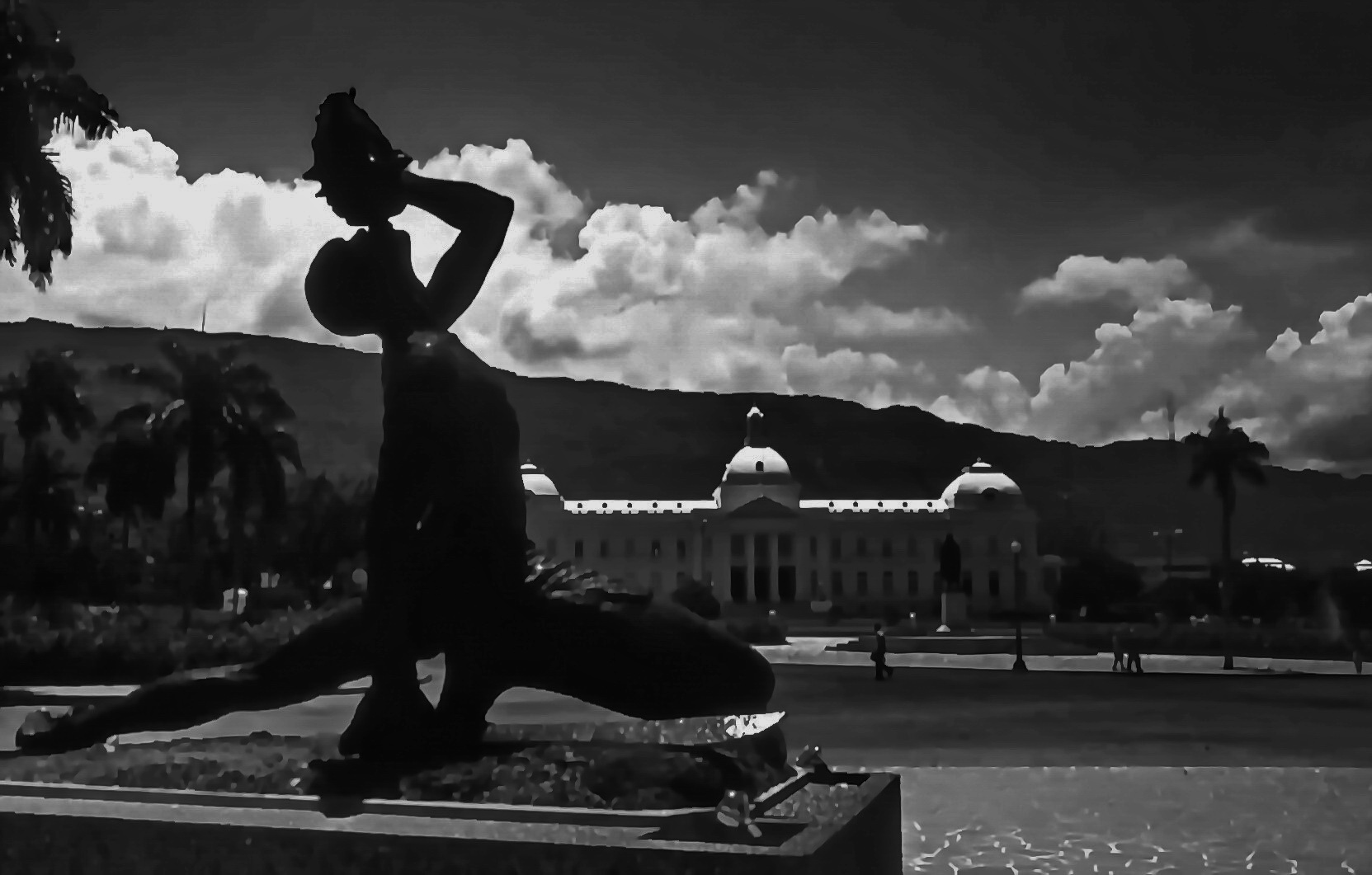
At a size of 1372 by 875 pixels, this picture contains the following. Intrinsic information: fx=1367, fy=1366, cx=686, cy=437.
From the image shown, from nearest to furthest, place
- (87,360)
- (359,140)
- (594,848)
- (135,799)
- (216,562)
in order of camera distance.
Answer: (594,848) < (135,799) < (359,140) < (216,562) < (87,360)

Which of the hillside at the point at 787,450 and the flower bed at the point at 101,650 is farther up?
the hillside at the point at 787,450

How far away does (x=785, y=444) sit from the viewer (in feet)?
540

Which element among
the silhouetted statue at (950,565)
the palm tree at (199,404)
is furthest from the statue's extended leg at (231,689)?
the silhouetted statue at (950,565)

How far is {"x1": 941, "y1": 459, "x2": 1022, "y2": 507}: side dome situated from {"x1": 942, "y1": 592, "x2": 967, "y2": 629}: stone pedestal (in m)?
29.0

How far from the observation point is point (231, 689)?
17.5 ft

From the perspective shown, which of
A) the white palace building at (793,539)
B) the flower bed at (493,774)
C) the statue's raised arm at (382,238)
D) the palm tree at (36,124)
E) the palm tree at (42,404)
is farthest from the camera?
the white palace building at (793,539)

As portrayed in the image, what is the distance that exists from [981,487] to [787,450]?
85.8 meters

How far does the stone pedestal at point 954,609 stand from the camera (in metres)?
48.5

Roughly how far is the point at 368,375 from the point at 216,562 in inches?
3774

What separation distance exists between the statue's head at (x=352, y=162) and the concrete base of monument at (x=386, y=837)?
2.28 metres

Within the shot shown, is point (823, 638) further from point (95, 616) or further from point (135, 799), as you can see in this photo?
point (135, 799)

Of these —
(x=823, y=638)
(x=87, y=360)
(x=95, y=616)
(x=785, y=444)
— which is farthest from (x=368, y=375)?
(x=95, y=616)

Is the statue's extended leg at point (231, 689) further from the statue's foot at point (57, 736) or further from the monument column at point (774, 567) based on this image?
the monument column at point (774, 567)

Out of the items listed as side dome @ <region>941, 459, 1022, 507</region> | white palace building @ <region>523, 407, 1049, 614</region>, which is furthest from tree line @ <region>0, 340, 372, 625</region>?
side dome @ <region>941, 459, 1022, 507</region>
